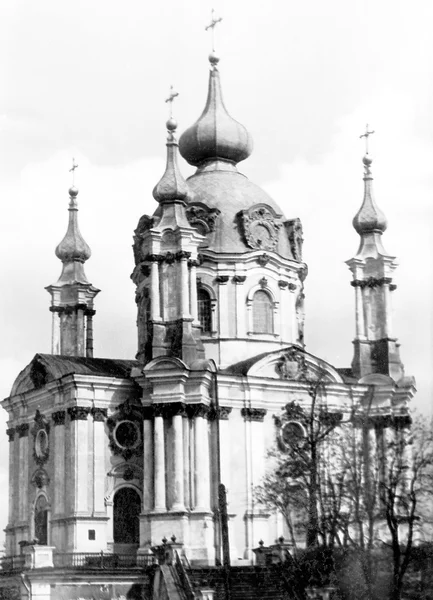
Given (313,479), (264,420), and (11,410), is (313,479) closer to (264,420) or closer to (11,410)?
(264,420)

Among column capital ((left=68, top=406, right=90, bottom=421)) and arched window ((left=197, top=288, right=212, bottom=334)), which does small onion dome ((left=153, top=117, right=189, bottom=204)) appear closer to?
arched window ((left=197, top=288, right=212, bottom=334))

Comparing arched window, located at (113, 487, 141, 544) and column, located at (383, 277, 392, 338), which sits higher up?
column, located at (383, 277, 392, 338)

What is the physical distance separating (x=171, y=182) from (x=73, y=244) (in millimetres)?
6726

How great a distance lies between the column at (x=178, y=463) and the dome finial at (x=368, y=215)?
10.9 metres

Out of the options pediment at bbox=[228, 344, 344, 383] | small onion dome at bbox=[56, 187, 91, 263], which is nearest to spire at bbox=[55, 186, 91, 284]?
small onion dome at bbox=[56, 187, 91, 263]

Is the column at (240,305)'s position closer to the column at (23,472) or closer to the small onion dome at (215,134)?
the small onion dome at (215,134)

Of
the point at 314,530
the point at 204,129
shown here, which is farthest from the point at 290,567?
the point at 204,129

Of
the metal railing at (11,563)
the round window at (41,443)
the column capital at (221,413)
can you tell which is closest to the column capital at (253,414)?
the column capital at (221,413)

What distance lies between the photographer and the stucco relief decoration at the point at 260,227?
44500 mm

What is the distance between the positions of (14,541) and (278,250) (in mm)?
13108

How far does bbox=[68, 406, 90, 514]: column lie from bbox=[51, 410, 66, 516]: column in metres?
0.67

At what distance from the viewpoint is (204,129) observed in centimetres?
4634

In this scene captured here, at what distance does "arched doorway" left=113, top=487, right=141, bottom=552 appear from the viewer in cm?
4106

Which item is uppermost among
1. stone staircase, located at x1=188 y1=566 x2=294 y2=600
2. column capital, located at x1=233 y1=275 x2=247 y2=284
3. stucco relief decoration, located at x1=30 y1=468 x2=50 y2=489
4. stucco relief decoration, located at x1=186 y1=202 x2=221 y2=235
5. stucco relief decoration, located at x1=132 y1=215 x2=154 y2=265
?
stucco relief decoration, located at x1=186 y1=202 x2=221 y2=235
